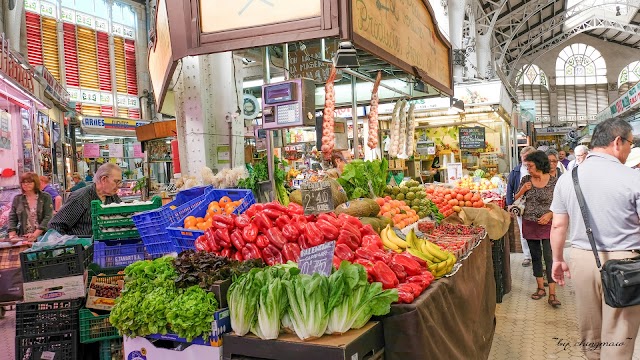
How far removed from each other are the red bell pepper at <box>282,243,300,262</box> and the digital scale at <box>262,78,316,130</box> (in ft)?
5.52

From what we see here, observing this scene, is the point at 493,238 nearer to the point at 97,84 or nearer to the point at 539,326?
the point at 539,326

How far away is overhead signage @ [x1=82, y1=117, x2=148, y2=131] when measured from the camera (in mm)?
16278

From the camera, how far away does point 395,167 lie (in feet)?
39.0

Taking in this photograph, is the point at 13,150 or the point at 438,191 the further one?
the point at 13,150

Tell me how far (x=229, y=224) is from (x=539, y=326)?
3656 millimetres

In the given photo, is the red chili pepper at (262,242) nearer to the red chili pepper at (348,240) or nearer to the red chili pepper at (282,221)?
the red chili pepper at (282,221)

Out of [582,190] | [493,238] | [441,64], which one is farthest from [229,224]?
[441,64]

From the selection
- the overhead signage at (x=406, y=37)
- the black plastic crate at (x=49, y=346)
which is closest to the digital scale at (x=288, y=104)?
the overhead signage at (x=406, y=37)

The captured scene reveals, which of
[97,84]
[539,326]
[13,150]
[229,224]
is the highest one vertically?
[97,84]

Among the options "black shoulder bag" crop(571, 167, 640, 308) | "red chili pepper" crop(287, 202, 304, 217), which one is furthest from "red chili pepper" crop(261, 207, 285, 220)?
"black shoulder bag" crop(571, 167, 640, 308)

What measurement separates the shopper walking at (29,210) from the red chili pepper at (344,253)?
557 cm

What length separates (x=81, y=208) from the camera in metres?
4.80

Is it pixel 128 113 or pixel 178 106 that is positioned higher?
pixel 128 113

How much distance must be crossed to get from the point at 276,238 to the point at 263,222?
0.18 meters
